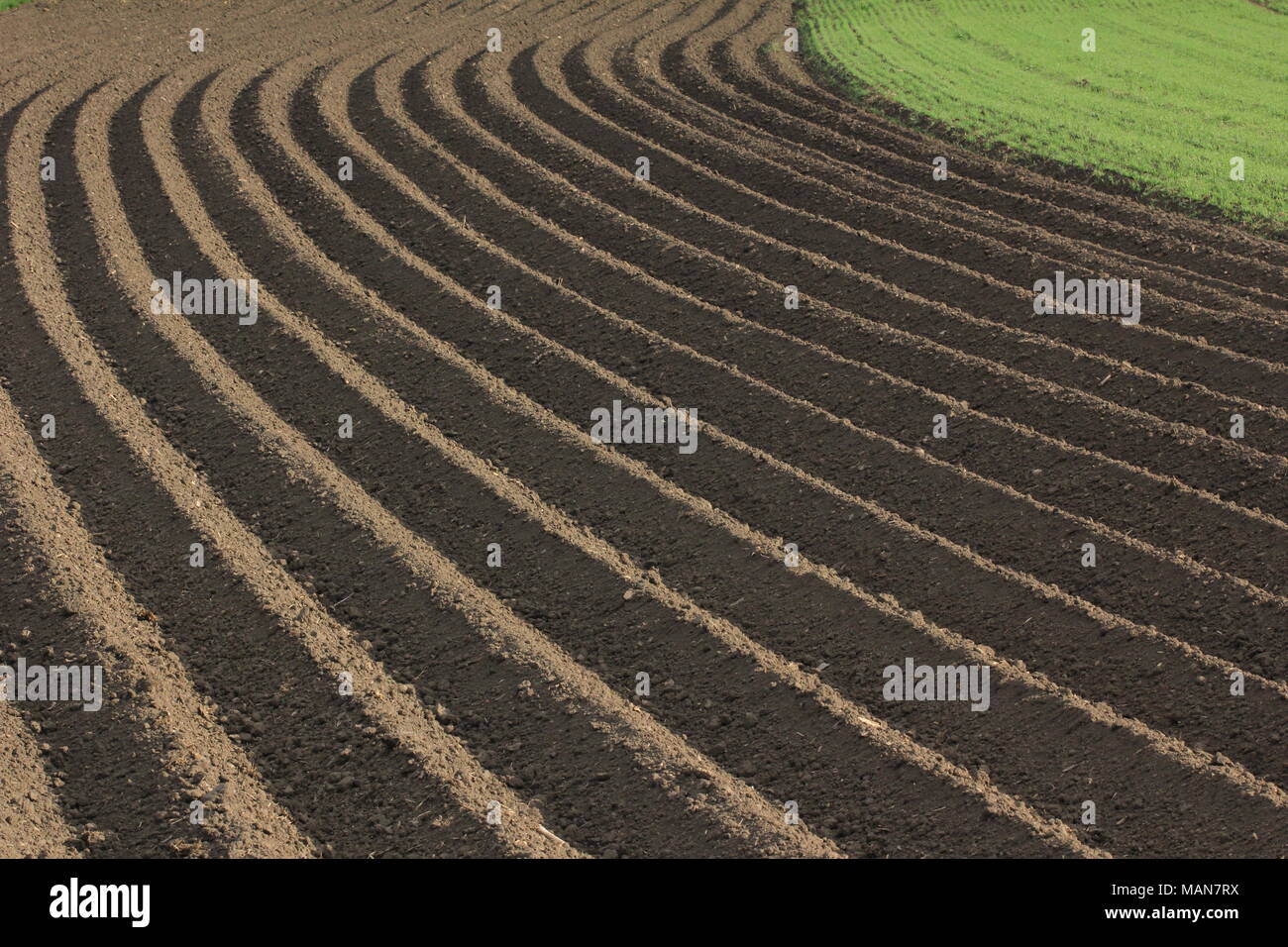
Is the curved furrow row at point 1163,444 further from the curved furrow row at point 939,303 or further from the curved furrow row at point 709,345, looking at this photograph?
the curved furrow row at point 709,345

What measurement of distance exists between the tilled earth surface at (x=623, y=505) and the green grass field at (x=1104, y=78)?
0.83 m

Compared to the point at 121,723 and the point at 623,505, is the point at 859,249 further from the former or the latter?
the point at 121,723

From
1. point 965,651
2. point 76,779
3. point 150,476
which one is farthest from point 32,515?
point 965,651

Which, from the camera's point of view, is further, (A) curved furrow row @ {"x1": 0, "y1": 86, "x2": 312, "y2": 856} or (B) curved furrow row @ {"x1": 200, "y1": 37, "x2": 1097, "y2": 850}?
(B) curved furrow row @ {"x1": 200, "y1": 37, "x2": 1097, "y2": 850}

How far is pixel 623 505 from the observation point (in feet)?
19.3

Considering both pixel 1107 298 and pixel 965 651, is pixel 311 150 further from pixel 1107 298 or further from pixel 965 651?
pixel 965 651

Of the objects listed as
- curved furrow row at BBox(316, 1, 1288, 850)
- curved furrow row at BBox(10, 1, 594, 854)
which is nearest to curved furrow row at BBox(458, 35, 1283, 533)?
curved furrow row at BBox(10, 1, 594, 854)

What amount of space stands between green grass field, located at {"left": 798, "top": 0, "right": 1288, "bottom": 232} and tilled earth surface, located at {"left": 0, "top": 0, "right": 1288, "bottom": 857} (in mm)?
826

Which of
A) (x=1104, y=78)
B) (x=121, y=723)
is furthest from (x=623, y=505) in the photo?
(x=1104, y=78)

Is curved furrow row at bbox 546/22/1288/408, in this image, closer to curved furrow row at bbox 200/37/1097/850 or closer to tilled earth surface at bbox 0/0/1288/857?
tilled earth surface at bbox 0/0/1288/857

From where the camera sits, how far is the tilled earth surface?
4.30 m

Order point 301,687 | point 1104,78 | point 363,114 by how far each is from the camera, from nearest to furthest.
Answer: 1. point 301,687
2. point 363,114
3. point 1104,78

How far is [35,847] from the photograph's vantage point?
13.1ft

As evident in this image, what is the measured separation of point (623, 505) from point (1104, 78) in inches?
356
